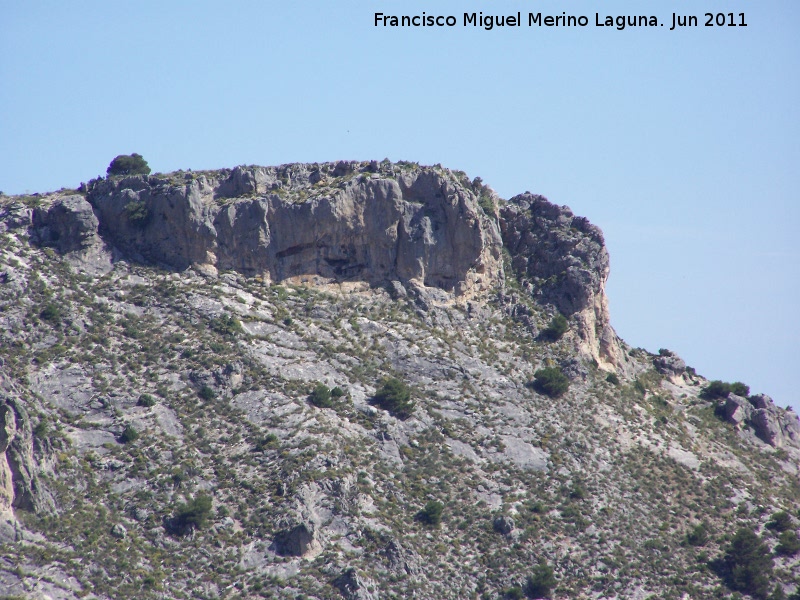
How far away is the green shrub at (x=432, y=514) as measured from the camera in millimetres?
89750

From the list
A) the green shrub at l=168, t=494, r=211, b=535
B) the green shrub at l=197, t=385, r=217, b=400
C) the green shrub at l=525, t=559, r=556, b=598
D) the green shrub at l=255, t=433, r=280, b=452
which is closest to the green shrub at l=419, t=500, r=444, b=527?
the green shrub at l=525, t=559, r=556, b=598

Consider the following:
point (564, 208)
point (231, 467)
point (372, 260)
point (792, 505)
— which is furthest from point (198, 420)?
point (792, 505)

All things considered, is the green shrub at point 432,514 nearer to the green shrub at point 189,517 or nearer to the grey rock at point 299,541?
the grey rock at point 299,541

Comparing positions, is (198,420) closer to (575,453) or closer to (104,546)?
(104,546)

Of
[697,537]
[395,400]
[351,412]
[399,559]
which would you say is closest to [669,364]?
[697,537]

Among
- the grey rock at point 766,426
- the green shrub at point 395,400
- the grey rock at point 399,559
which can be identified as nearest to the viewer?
the grey rock at point 399,559

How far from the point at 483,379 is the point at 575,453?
9.22 metres

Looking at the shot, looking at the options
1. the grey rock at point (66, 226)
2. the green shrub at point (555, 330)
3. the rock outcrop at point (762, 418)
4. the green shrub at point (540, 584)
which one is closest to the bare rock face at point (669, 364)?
the rock outcrop at point (762, 418)

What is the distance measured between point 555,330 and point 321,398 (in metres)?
22.2

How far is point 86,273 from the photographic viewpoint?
330ft

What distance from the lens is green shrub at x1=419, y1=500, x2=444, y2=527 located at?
89.8m

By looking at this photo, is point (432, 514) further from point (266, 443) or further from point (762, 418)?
point (762, 418)

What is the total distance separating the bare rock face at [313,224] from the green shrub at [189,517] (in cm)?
2464

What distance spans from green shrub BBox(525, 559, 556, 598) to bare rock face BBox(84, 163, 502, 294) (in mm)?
27307
